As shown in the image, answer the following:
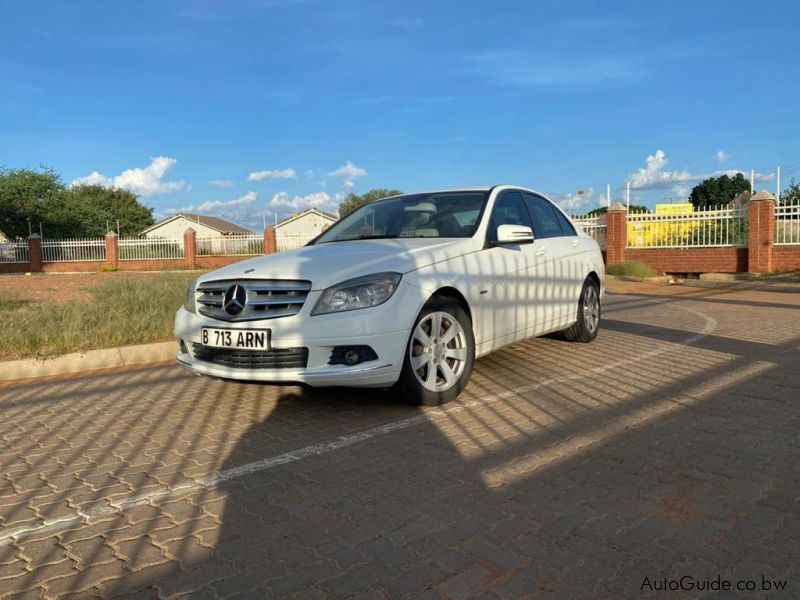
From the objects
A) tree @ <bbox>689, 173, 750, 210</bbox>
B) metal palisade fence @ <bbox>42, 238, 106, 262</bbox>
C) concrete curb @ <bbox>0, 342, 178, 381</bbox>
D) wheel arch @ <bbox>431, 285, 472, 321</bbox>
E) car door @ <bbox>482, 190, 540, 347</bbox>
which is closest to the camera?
wheel arch @ <bbox>431, 285, 472, 321</bbox>

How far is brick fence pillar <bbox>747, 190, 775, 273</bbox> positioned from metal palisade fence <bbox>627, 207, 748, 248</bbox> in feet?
2.37

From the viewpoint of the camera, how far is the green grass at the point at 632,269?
65.2ft

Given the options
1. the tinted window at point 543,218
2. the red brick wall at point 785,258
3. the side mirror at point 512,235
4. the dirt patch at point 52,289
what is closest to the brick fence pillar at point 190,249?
the dirt patch at point 52,289

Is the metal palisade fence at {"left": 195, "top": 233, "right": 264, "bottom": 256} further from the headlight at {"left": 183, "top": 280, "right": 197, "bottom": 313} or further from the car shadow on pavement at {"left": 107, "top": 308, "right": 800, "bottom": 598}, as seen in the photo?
the car shadow on pavement at {"left": 107, "top": 308, "right": 800, "bottom": 598}

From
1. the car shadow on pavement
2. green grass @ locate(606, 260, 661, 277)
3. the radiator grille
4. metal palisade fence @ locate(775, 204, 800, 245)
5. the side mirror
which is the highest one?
metal palisade fence @ locate(775, 204, 800, 245)

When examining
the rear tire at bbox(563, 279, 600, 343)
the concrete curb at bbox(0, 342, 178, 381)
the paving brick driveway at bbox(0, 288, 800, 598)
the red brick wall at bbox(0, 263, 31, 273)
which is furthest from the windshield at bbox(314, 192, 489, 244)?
the red brick wall at bbox(0, 263, 31, 273)

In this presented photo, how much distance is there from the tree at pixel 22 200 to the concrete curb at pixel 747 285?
4207 cm

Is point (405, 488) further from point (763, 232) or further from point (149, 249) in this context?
point (149, 249)

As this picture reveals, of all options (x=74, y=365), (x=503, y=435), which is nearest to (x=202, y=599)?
(x=503, y=435)

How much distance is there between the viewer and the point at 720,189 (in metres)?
70.4

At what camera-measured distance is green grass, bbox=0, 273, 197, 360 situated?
6.91m

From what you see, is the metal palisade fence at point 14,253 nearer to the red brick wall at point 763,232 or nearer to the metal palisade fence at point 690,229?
the metal palisade fence at point 690,229

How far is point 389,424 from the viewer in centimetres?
439

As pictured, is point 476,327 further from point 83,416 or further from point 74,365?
point 74,365
